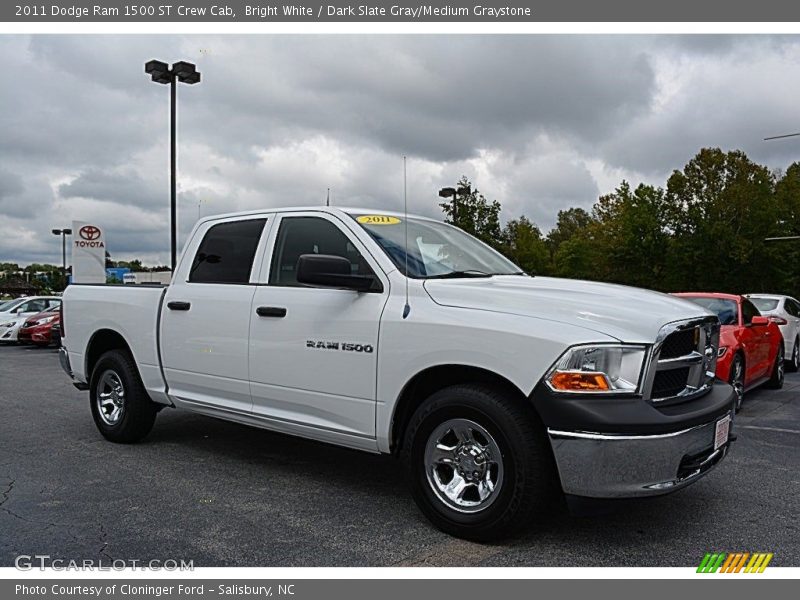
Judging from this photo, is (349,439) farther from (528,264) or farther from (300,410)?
(528,264)

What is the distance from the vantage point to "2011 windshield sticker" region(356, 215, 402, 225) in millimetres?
4859

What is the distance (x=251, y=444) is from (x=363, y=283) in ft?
8.47

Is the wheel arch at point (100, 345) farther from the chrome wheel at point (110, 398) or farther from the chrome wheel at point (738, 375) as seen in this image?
the chrome wheel at point (738, 375)

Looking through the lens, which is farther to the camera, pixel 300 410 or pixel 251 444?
pixel 251 444

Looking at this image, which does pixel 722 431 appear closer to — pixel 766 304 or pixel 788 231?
pixel 766 304

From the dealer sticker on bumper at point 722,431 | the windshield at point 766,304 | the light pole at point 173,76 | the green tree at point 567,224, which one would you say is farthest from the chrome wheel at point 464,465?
the green tree at point 567,224

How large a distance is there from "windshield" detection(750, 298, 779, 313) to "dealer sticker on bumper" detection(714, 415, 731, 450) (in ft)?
30.3

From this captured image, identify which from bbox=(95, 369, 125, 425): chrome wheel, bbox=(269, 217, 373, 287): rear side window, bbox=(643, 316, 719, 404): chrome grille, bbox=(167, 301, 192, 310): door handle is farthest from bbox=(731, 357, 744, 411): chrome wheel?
bbox=(95, 369, 125, 425): chrome wheel

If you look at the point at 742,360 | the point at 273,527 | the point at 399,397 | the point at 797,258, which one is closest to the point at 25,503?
the point at 273,527

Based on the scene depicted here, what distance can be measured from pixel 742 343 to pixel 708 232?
37338 mm

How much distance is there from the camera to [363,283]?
437 centimetres

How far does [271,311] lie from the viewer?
16.0 feet

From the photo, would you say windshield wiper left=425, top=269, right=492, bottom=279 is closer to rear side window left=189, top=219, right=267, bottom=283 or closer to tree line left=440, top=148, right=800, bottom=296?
rear side window left=189, top=219, right=267, bottom=283

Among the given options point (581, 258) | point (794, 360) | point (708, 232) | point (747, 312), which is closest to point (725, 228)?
point (708, 232)
